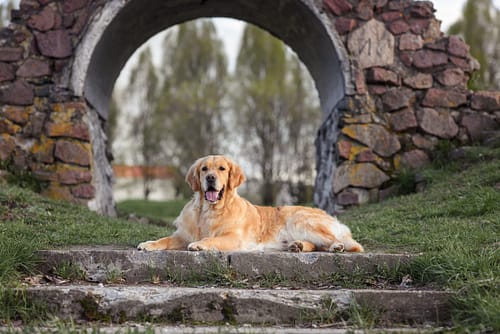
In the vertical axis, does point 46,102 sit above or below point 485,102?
below

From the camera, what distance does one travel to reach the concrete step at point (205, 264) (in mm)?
3789

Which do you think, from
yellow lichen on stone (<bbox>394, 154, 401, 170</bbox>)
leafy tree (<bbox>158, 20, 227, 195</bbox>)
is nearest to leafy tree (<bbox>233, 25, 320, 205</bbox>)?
leafy tree (<bbox>158, 20, 227, 195</bbox>)

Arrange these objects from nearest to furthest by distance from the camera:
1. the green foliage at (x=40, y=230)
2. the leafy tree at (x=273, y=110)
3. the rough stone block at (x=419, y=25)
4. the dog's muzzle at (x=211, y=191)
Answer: the green foliage at (x=40, y=230)
the dog's muzzle at (x=211, y=191)
the rough stone block at (x=419, y=25)
the leafy tree at (x=273, y=110)

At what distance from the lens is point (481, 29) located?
25156 mm

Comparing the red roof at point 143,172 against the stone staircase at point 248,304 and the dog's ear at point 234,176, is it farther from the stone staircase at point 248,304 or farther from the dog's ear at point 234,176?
the stone staircase at point 248,304

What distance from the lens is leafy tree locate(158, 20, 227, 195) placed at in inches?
991

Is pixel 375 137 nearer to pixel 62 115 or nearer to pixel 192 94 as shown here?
pixel 62 115

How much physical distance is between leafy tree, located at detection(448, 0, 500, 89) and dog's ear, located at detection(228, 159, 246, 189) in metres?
22.9

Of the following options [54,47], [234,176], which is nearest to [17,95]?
[54,47]

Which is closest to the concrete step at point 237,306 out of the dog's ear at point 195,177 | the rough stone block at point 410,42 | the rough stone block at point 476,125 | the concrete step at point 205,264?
the concrete step at point 205,264

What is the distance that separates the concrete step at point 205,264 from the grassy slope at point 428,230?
213mm

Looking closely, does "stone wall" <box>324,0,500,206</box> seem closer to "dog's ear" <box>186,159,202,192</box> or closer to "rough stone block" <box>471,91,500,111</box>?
"rough stone block" <box>471,91,500,111</box>

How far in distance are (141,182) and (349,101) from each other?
863 inches

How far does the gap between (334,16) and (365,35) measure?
61cm
